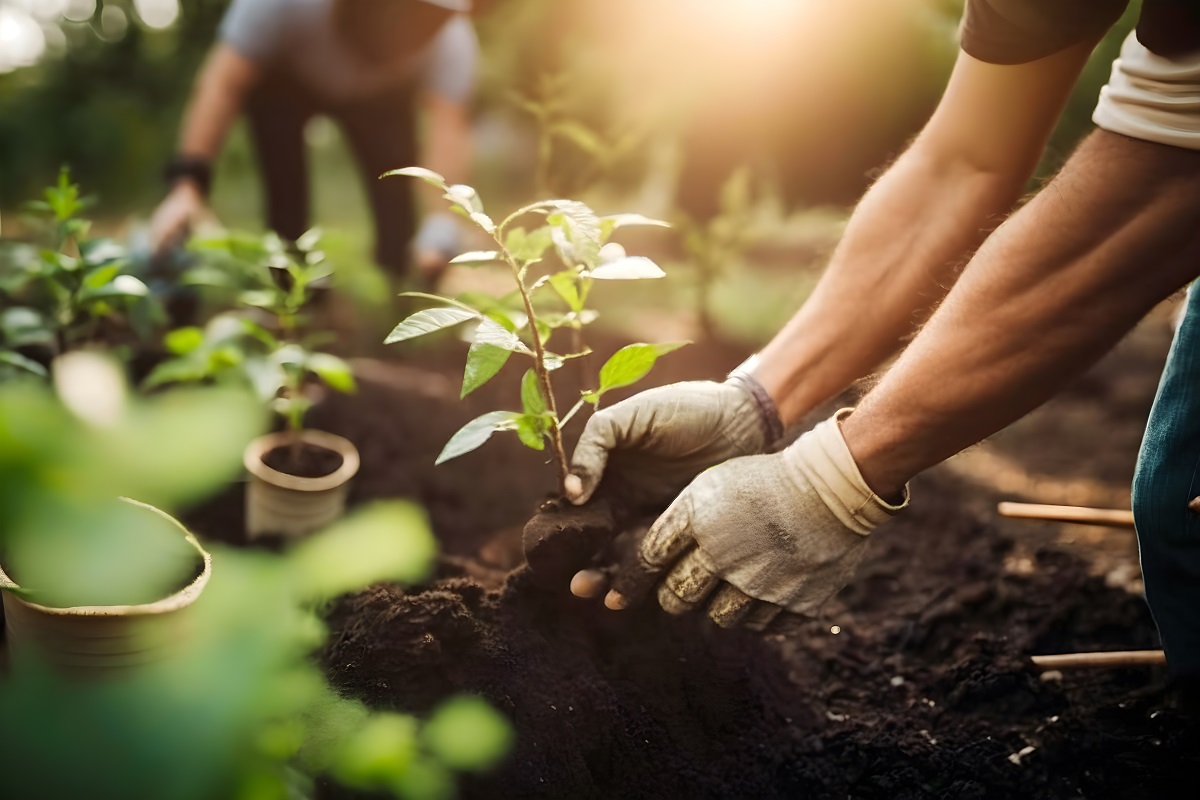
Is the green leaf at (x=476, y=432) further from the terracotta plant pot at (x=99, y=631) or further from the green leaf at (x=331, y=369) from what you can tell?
the green leaf at (x=331, y=369)

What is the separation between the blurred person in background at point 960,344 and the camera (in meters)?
1.18

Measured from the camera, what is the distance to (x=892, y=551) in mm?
2361

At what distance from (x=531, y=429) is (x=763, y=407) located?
48 centimetres

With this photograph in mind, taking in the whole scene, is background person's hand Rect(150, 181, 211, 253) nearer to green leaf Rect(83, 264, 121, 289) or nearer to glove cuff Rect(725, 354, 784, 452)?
green leaf Rect(83, 264, 121, 289)

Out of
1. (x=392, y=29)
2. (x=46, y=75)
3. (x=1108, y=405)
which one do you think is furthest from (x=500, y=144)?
(x=1108, y=405)

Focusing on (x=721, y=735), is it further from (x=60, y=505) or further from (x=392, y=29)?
(x=392, y=29)

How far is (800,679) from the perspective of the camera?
5.86 feet

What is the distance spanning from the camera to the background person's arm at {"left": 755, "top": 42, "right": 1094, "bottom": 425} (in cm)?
166

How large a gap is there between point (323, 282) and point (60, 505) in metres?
2.19

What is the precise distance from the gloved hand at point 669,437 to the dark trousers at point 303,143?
277cm

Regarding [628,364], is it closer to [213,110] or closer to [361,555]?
[361,555]

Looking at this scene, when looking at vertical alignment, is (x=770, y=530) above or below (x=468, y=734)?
above

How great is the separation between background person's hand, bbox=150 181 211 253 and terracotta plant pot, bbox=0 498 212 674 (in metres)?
1.86

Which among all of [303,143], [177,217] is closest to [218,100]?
[303,143]
